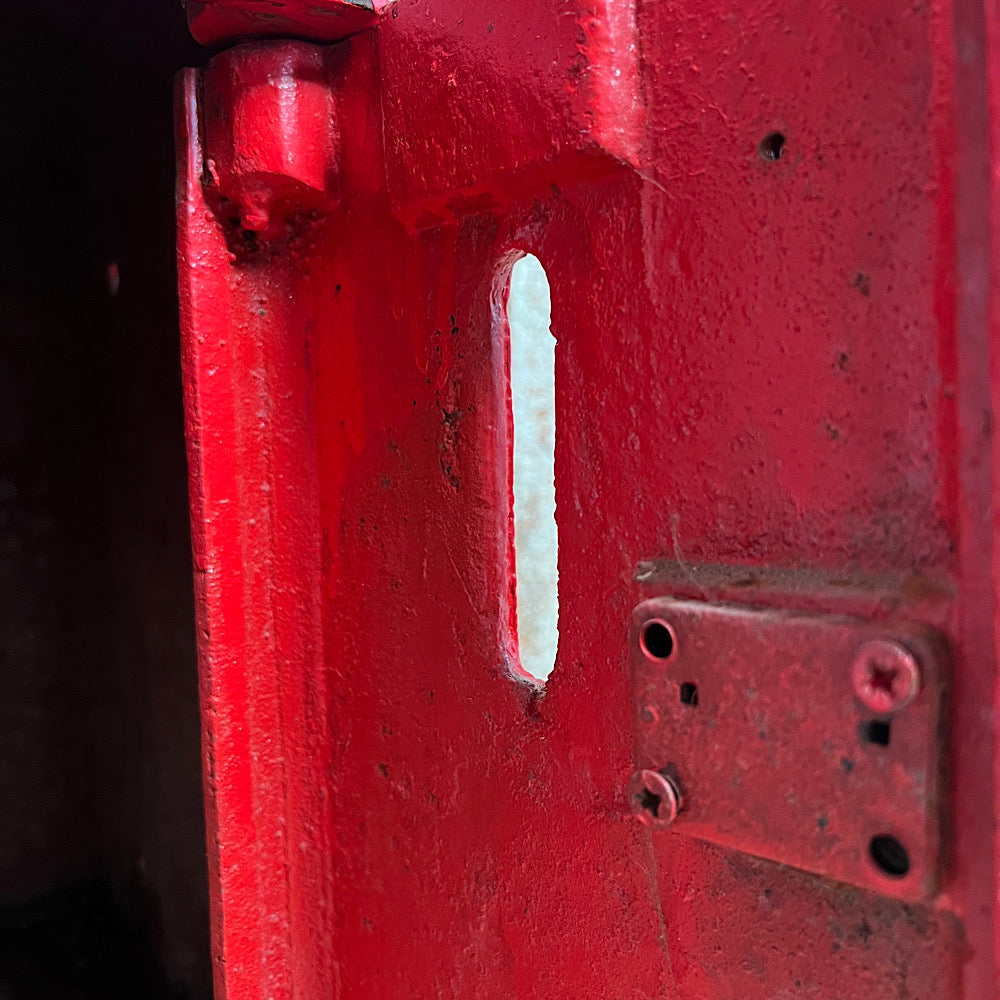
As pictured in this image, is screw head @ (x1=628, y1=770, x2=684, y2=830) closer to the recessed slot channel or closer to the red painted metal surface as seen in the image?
the red painted metal surface

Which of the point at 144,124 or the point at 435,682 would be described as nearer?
the point at 435,682

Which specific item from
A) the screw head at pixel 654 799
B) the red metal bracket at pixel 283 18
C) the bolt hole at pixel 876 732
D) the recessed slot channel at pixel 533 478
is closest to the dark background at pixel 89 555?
the recessed slot channel at pixel 533 478

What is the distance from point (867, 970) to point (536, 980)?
27 centimetres

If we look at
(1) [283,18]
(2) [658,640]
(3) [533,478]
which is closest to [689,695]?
(2) [658,640]

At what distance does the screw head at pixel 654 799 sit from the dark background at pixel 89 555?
105cm

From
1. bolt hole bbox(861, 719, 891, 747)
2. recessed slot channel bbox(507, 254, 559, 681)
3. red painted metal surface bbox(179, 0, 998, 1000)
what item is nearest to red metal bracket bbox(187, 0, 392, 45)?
red painted metal surface bbox(179, 0, 998, 1000)

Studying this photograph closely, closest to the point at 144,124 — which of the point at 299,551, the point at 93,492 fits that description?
the point at 93,492

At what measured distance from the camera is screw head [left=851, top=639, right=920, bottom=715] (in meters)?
0.41

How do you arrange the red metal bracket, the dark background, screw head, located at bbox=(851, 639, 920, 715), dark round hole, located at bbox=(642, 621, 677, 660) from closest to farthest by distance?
screw head, located at bbox=(851, 639, 920, 715)
dark round hole, located at bbox=(642, 621, 677, 660)
the red metal bracket
the dark background

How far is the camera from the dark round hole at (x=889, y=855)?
0.42 metres

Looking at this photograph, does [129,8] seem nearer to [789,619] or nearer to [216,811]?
[216,811]

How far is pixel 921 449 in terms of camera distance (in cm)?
42

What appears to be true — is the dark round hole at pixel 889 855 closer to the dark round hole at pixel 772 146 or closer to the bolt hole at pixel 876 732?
the bolt hole at pixel 876 732

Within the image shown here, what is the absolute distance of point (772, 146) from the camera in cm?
47
